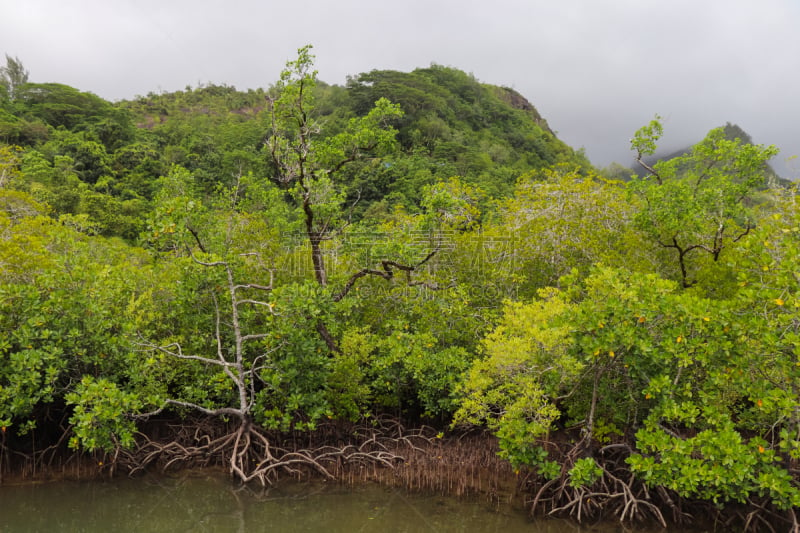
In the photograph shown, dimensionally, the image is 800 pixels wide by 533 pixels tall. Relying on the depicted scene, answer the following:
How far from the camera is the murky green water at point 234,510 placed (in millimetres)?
6402

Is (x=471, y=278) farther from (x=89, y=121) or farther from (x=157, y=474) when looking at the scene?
(x=89, y=121)

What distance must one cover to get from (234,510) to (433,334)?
4.75 meters

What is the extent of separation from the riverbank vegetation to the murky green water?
1.49 ft

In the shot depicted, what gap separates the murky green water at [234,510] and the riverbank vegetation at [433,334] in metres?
0.45

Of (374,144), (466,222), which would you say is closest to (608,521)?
(466,222)

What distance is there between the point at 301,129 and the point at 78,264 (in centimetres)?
442

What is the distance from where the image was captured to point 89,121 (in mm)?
39781

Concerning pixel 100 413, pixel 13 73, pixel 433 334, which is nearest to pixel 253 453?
pixel 100 413

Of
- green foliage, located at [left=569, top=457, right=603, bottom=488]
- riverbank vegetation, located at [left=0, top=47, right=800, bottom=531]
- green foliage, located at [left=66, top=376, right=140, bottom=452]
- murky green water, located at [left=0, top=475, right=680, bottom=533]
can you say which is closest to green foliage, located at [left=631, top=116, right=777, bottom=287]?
riverbank vegetation, located at [left=0, top=47, right=800, bottom=531]

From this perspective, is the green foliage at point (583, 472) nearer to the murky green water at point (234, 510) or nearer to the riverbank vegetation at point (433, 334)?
the riverbank vegetation at point (433, 334)

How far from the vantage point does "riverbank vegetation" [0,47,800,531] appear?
19.7 feet

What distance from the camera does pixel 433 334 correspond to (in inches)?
389

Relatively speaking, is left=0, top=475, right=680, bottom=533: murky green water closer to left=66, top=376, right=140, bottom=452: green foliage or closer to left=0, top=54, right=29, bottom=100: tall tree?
left=66, top=376, right=140, bottom=452: green foliage

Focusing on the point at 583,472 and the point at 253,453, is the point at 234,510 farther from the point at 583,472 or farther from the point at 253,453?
the point at 583,472
